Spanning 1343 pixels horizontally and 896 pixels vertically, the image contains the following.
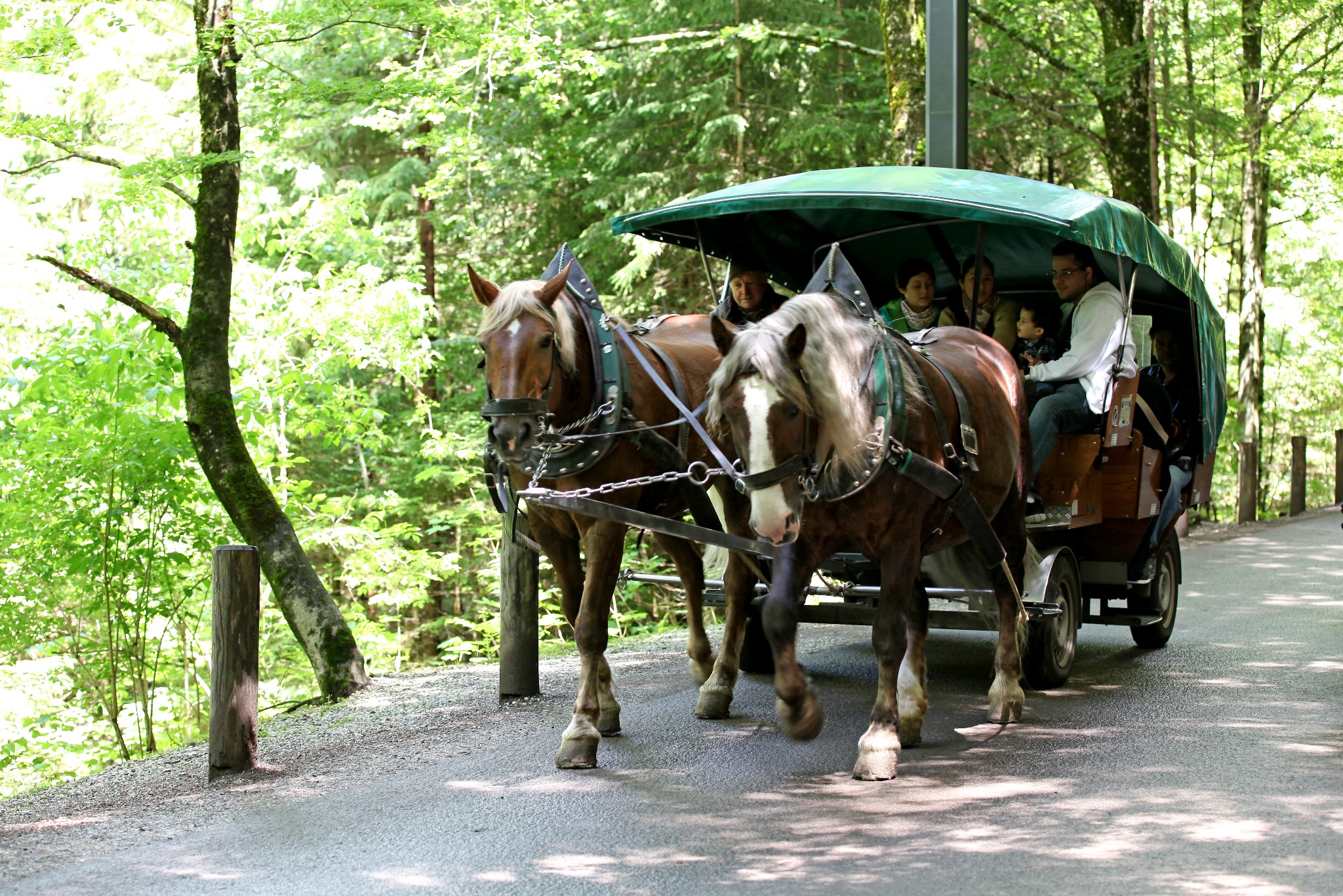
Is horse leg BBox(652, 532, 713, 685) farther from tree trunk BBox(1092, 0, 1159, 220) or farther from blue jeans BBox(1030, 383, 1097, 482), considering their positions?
tree trunk BBox(1092, 0, 1159, 220)

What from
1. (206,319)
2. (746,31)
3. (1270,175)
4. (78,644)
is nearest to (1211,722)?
(206,319)

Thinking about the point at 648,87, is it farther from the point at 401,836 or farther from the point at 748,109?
the point at 401,836

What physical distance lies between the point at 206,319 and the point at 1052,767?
20.2 feet

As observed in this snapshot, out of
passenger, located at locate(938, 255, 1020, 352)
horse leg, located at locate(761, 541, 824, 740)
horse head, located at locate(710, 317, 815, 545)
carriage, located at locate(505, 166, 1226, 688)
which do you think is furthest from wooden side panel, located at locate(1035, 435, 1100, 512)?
horse head, located at locate(710, 317, 815, 545)

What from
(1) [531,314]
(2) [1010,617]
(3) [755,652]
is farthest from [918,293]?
(1) [531,314]

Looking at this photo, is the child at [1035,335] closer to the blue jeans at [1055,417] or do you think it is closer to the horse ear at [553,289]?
the blue jeans at [1055,417]

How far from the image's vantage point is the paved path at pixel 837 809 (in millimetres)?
4016

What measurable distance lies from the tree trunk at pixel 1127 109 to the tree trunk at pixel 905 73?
2606 millimetres

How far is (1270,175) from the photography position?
70.0 ft

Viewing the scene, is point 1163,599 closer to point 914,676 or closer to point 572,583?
point 914,676

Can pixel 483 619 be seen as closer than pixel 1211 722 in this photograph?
No

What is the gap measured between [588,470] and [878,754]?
183 centimetres

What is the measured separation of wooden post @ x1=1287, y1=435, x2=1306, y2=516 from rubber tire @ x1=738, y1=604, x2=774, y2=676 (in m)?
14.8

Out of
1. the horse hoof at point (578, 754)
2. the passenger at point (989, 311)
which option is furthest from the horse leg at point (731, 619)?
the passenger at point (989, 311)
